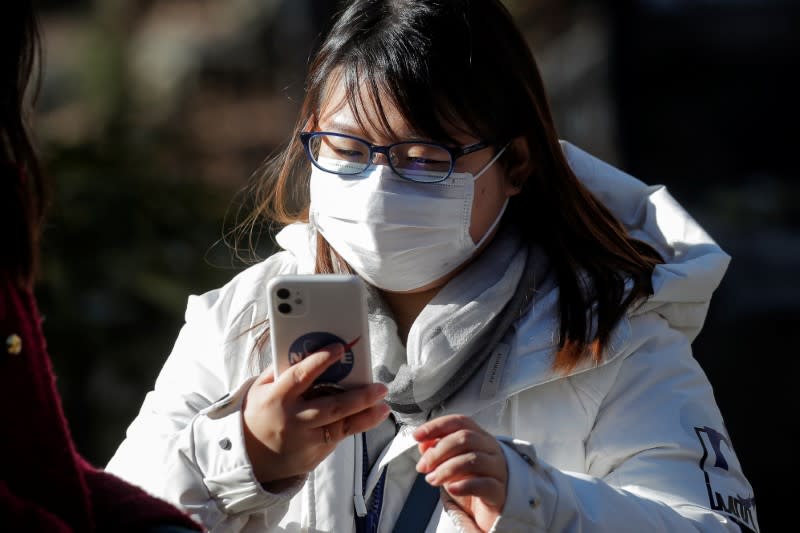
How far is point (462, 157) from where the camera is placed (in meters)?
2.15

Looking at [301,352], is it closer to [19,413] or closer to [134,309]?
[19,413]

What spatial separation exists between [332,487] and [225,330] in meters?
0.42

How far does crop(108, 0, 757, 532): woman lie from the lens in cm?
198

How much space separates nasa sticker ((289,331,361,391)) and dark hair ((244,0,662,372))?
0.44 m

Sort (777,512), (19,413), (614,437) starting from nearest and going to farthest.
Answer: (19,413) → (614,437) → (777,512)

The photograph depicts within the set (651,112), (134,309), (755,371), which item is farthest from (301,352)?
(651,112)

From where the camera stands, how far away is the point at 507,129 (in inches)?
87.0

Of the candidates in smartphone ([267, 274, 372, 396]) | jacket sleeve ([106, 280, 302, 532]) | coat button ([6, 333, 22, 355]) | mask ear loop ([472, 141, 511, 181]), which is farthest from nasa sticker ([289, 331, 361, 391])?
coat button ([6, 333, 22, 355])

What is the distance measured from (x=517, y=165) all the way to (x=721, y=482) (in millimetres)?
743

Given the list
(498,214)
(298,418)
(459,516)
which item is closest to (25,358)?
(298,418)

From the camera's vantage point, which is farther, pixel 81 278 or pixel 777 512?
pixel 81 278

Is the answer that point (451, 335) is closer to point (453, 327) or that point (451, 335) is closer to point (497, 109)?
point (453, 327)

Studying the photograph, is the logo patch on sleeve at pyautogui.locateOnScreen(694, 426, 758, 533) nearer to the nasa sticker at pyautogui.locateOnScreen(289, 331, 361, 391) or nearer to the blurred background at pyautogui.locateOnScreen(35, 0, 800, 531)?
the nasa sticker at pyautogui.locateOnScreen(289, 331, 361, 391)

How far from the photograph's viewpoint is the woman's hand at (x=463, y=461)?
1748 millimetres
